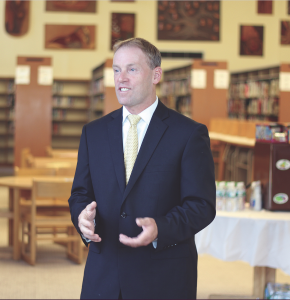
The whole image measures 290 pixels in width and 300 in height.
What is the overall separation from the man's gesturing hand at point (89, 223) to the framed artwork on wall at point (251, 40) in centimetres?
1285

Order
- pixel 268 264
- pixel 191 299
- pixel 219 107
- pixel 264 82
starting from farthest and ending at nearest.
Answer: pixel 264 82
pixel 219 107
pixel 268 264
pixel 191 299

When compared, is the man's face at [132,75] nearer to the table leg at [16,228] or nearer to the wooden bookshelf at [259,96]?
the table leg at [16,228]

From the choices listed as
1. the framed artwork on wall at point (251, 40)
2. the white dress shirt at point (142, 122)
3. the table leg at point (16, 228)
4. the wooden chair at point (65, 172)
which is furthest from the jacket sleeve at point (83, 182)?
the framed artwork on wall at point (251, 40)

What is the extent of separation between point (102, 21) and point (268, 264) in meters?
11.5

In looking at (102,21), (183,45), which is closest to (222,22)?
(183,45)

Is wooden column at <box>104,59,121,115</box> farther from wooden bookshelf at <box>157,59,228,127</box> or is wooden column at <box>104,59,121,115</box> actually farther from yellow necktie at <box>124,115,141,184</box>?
yellow necktie at <box>124,115,141,184</box>

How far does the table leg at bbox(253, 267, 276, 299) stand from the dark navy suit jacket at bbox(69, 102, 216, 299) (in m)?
1.74

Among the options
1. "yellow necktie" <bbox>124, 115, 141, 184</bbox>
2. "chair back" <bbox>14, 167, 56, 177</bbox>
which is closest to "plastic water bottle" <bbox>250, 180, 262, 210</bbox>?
"yellow necktie" <bbox>124, 115, 141, 184</bbox>

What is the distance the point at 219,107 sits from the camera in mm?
9680

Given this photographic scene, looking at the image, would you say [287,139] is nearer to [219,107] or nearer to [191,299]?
[191,299]

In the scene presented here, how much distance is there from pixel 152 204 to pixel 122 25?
12.3 meters

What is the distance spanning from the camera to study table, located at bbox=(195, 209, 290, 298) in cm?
279

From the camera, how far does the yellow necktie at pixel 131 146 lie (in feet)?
5.33

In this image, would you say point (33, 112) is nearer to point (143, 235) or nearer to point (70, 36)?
point (70, 36)
